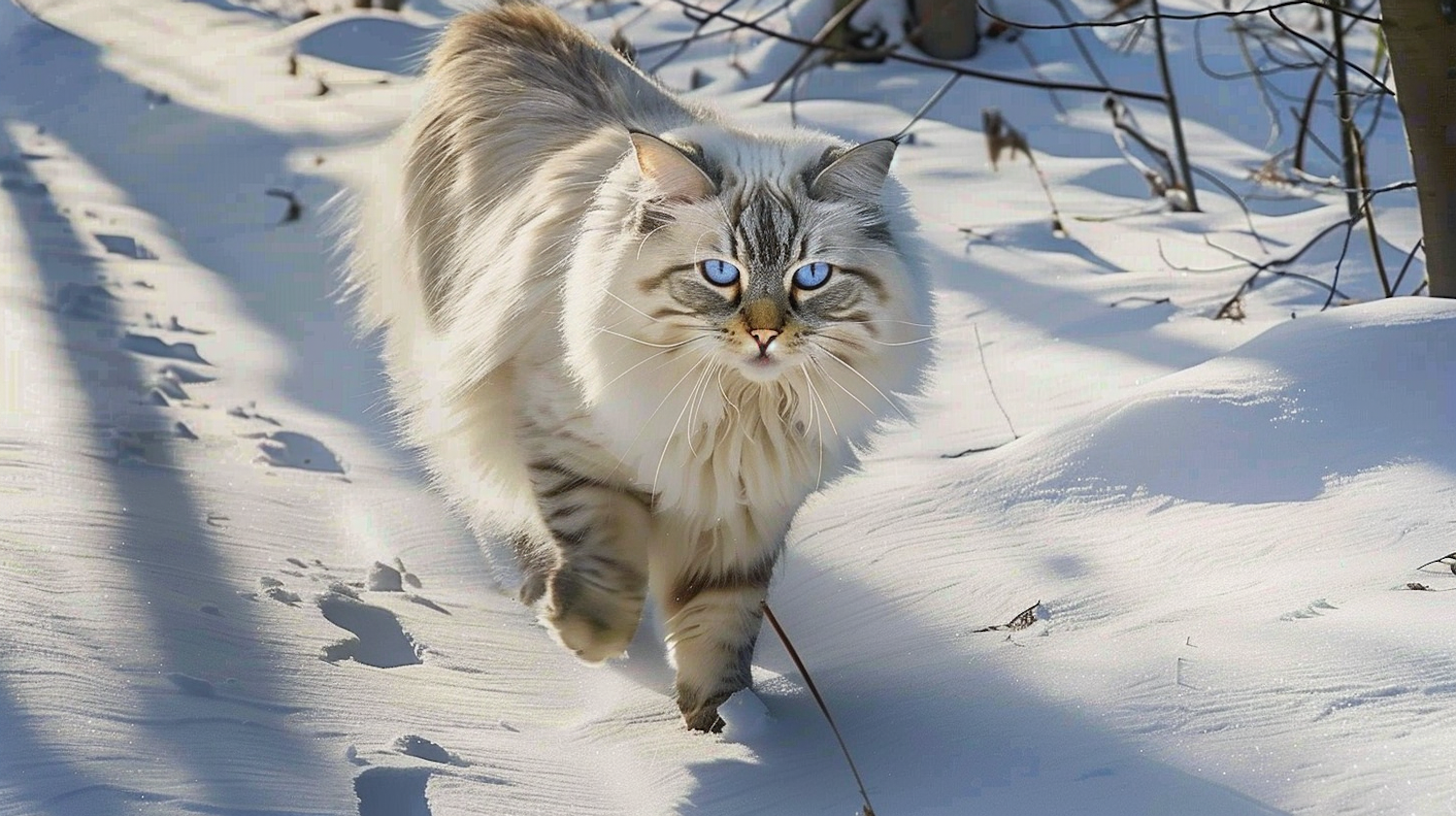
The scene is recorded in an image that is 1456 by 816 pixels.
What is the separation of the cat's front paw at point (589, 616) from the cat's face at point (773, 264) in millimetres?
450

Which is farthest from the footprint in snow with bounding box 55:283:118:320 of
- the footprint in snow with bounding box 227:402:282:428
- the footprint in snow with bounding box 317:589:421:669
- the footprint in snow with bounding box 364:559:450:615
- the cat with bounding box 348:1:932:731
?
the footprint in snow with bounding box 317:589:421:669

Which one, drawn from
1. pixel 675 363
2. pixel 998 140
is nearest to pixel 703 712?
pixel 675 363

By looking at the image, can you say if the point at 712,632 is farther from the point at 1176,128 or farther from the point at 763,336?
the point at 1176,128

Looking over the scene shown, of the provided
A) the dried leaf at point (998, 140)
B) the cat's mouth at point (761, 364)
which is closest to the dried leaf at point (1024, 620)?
the cat's mouth at point (761, 364)

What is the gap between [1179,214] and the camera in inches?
187

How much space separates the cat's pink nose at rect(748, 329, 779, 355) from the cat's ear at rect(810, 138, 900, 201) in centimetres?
28

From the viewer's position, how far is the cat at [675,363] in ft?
7.32

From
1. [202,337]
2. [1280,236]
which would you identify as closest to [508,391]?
[202,337]

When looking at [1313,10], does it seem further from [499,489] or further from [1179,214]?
[499,489]

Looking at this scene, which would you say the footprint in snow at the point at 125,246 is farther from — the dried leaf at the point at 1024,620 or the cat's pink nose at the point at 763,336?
the dried leaf at the point at 1024,620

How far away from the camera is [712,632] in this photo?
240 cm

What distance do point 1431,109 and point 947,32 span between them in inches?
160

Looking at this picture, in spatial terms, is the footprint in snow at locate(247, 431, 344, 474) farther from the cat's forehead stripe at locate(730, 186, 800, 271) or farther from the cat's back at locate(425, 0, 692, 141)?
the cat's forehead stripe at locate(730, 186, 800, 271)

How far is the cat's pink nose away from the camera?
2.15 metres
